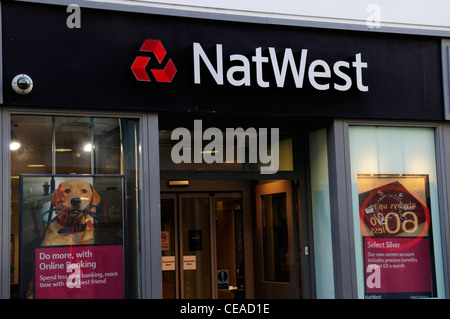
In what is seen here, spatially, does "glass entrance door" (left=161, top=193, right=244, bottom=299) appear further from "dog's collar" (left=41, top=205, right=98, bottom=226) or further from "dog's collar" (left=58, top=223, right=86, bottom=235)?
"dog's collar" (left=58, top=223, right=86, bottom=235)

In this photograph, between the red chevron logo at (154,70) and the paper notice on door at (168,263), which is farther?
the paper notice on door at (168,263)

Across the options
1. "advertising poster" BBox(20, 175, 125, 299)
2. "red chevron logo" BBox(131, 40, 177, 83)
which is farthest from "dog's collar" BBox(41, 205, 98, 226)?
"red chevron logo" BBox(131, 40, 177, 83)

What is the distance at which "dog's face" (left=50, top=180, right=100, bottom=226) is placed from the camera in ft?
25.0

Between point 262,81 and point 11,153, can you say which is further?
point 262,81

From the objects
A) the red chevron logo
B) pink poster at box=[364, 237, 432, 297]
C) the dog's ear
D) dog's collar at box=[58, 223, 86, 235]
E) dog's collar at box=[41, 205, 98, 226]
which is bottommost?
pink poster at box=[364, 237, 432, 297]

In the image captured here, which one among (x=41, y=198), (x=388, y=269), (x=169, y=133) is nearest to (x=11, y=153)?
(x=41, y=198)

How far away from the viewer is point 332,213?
8.94 meters

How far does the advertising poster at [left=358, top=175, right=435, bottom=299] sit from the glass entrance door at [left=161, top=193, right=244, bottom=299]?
9.66ft

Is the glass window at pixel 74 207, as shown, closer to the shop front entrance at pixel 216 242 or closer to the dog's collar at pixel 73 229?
the dog's collar at pixel 73 229

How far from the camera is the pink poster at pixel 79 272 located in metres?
7.39

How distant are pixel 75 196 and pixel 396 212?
4.23 metres

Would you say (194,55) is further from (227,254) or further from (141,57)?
(227,254)

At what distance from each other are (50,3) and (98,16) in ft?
1.83

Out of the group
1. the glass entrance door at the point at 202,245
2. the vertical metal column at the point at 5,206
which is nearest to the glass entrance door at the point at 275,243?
the glass entrance door at the point at 202,245
